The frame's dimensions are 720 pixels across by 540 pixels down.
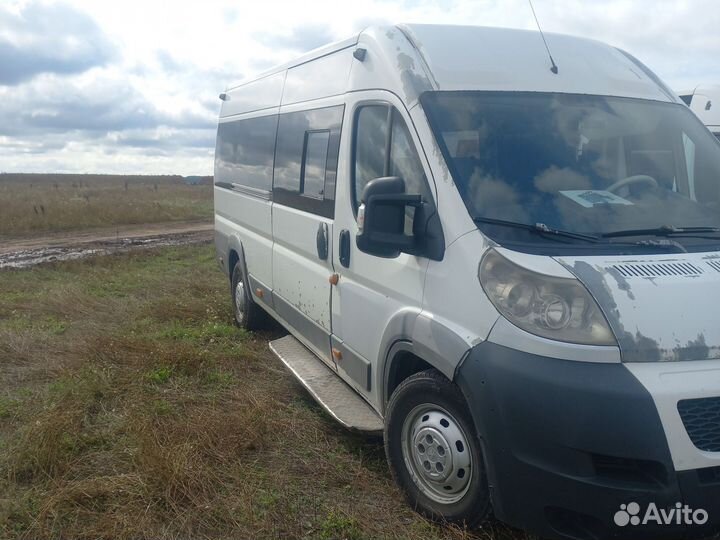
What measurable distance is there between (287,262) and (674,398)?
356 centimetres

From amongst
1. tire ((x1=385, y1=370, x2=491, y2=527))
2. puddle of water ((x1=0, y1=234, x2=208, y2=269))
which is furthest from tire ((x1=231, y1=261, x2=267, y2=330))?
puddle of water ((x1=0, y1=234, x2=208, y2=269))

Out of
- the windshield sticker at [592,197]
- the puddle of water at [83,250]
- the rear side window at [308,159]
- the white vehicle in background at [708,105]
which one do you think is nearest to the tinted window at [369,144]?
the rear side window at [308,159]

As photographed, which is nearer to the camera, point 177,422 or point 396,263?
point 396,263

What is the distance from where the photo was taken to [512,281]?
3.09m

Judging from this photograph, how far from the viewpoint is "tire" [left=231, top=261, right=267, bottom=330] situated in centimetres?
756

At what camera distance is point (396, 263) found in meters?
3.90

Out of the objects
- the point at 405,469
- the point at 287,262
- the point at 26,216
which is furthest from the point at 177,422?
the point at 26,216

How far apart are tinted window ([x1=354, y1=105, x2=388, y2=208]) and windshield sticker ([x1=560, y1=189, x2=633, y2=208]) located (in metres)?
1.09

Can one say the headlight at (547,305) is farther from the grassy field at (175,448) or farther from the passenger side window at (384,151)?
the grassy field at (175,448)

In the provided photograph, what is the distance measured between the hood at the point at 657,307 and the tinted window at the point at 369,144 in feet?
4.84

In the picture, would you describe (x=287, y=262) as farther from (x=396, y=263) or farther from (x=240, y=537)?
(x=240, y=537)

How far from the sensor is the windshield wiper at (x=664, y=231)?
3.36 m

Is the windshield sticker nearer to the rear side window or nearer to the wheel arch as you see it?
the wheel arch

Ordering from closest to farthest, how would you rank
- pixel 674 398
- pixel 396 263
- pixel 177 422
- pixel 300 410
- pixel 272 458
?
pixel 674 398, pixel 396 263, pixel 272 458, pixel 177 422, pixel 300 410
